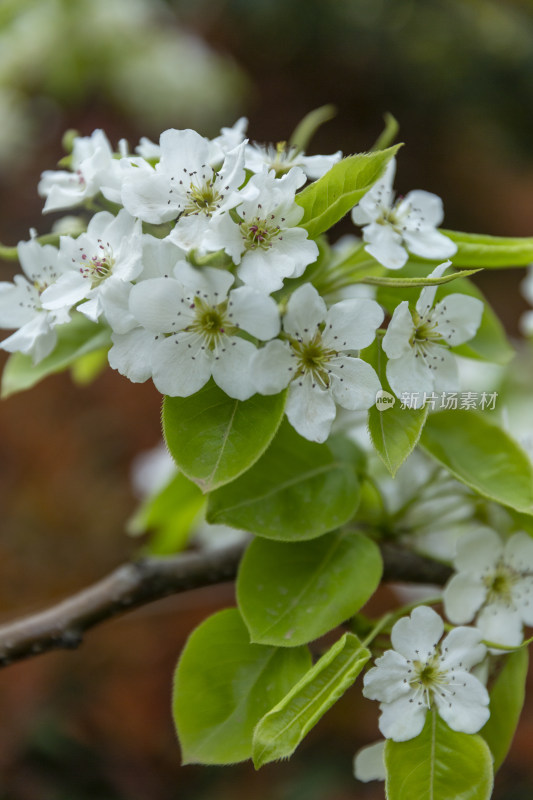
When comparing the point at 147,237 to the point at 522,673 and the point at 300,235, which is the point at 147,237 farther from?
the point at 522,673

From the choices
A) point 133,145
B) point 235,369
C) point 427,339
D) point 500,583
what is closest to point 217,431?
point 235,369

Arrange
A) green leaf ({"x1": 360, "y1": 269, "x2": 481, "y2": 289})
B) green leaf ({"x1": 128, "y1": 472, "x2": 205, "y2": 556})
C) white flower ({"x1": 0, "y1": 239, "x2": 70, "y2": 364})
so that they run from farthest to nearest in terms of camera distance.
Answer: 1. green leaf ({"x1": 128, "y1": 472, "x2": 205, "y2": 556})
2. white flower ({"x1": 0, "y1": 239, "x2": 70, "y2": 364})
3. green leaf ({"x1": 360, "y1": 269, "x2": 481, "y2": 289})

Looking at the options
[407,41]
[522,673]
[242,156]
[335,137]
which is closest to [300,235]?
[242,156]

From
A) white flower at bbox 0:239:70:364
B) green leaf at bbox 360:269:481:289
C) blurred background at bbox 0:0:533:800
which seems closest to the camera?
green leaf at bbox 360:269:481:289

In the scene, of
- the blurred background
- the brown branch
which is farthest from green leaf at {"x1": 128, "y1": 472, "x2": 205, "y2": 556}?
the blurred background

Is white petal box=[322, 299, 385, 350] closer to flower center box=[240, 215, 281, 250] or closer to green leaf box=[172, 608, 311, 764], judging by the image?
flower center box=[240, 215, 281, 250]

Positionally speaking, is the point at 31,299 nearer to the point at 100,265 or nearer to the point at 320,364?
the point at 100,265

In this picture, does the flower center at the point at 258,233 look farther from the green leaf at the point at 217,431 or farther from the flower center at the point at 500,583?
the flower center at the point at 500,583
